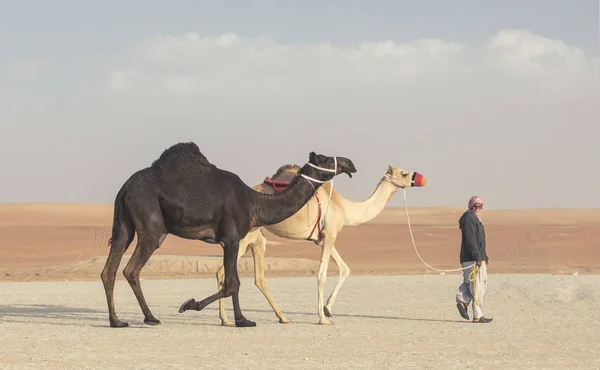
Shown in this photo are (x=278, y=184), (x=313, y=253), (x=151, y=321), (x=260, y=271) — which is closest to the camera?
(x=151, y=321)

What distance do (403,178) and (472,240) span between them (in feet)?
4.95

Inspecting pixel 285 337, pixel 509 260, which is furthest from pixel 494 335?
pixel 509 260

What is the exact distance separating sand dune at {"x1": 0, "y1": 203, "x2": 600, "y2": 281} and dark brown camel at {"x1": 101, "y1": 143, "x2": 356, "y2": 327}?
14798mm

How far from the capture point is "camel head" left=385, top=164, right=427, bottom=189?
53.3ft

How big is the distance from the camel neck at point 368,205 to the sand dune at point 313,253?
45.3 feet

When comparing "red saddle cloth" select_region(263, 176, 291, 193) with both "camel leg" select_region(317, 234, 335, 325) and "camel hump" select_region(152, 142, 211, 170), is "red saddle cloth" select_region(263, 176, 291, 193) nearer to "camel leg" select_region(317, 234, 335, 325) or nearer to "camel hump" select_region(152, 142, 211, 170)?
"camel leg" select_region(317, 234, 335, 325)

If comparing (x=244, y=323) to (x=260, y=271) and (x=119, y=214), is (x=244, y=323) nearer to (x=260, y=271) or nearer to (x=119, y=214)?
(x=260, y=271)

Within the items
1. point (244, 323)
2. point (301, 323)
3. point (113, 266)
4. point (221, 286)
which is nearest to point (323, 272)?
point (301, 323)

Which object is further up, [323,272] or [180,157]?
[180,157]

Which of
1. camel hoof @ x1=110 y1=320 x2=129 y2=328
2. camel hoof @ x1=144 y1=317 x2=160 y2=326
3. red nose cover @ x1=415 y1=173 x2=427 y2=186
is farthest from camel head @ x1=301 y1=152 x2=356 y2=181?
Answer: camel hoof @ x1=110 y1=320 x2=129 y2=328

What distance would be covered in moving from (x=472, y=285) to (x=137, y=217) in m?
5.31

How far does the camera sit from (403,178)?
53.7ft

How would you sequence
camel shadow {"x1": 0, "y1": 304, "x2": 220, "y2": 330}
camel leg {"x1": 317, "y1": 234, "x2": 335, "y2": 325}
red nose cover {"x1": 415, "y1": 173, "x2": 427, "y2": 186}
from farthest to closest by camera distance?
red nose cover {"x1": 415, "y1": 173, "x2": 427, "y2": 186} < camel shadow {"x1": 0, "y1": 304, "x2": 220, "y2": 330} < camel leg {"x1": 317, "y1": 234, "x2": 335, "y2": 325}

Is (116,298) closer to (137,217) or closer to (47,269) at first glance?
(137,217)
